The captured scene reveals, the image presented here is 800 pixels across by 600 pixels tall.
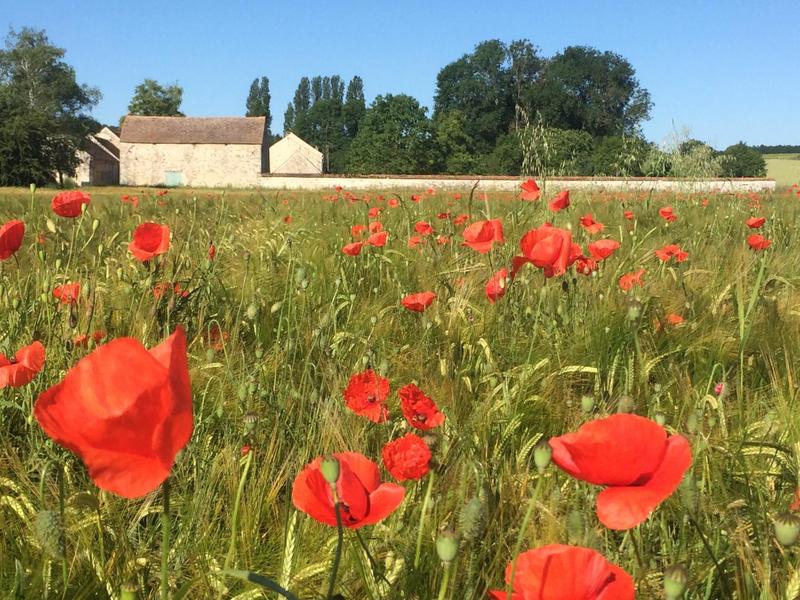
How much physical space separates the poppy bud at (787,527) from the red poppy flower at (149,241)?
1.32 m

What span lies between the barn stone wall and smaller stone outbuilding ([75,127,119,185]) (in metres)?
1.63

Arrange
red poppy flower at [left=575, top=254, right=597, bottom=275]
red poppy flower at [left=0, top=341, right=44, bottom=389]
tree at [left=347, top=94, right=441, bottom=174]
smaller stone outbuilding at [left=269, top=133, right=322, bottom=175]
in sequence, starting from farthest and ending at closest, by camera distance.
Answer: smaller stone outbuilding at [left=269, top=133, right=322, bottom=175]
tree at [left=347, top=94, right=441, bottom=174]
red poppy flower at [left=575, top=254, right=597, bottom=275]
red poppy flower at [left=0, top=341, right=44, bottom=389]

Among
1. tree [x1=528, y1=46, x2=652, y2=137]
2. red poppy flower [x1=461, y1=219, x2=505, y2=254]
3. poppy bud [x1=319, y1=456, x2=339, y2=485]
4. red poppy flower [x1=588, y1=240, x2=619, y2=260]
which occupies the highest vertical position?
tree [x1=528, y1=46, x2=652, y2=137]

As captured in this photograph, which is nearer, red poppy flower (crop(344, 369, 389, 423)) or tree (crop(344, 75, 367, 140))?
red poppy flower (crop(344, 369, 389, 423))

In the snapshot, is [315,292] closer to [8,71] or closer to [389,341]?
[389,341]

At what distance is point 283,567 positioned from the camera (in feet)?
2.88

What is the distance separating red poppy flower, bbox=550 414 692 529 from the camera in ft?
1.91

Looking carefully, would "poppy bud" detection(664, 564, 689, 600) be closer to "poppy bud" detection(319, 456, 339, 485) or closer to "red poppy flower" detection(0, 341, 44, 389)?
"poppy bud" detection(319, 456, 339, 485)

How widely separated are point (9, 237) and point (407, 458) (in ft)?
3.36

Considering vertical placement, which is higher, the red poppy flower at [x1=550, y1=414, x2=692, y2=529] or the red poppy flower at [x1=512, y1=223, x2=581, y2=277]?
the red poppy flower at [x1=512, y1=223, x2=581, y2=277]

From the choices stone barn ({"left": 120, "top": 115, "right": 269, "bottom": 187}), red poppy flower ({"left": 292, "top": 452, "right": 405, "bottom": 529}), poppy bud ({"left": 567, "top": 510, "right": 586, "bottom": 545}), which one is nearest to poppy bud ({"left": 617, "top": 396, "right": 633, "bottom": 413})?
poppy bud ({"left": 567, "top": 510, "right": 586, "bottom": 545})

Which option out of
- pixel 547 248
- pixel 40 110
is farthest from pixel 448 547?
pixel 40 110

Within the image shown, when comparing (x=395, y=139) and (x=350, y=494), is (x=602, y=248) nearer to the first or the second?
(x=350, y=494)

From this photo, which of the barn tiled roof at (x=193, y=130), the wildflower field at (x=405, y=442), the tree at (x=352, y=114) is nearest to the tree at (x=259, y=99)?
the tree at (x=352, y=114)
